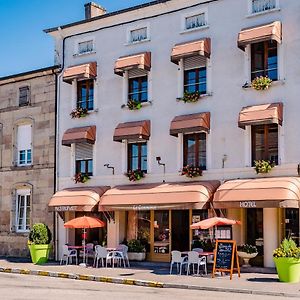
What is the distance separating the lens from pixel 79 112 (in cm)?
2850

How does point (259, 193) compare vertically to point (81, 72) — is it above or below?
below

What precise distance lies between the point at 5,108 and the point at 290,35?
15984 millimetres

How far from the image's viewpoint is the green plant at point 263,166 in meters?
22.7

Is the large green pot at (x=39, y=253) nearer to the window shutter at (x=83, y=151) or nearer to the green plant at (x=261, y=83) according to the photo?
the window shutter at (x=83, y=151)

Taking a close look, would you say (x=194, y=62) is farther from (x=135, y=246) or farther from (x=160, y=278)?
(x=160, y=278)

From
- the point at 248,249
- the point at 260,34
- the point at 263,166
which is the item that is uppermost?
the point at 260,34

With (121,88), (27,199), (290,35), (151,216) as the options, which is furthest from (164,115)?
(27,199)

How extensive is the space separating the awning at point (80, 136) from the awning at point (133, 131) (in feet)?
5.75

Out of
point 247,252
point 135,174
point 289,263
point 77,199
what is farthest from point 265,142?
point 77,199

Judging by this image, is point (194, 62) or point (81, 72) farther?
point (81, 72)

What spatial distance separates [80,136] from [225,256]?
9.84 metres

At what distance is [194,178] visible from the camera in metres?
24.8

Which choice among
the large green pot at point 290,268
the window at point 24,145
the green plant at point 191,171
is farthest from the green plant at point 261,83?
the window at point 24,145

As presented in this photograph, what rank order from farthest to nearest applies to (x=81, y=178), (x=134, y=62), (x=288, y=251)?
(x=81, y=178) → (x=134, y=62) → (x=288, y=251)
